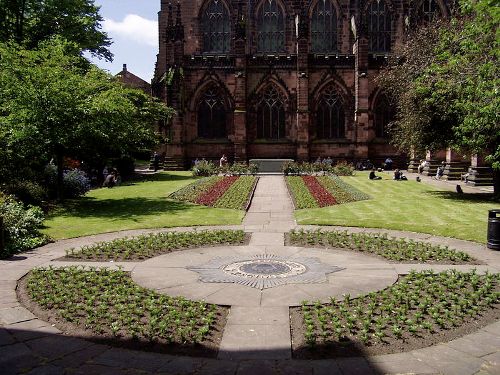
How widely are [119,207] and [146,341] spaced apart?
14159 mm

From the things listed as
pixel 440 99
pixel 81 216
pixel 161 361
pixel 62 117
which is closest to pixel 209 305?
pixel 161 361

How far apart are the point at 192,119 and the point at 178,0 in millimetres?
11508

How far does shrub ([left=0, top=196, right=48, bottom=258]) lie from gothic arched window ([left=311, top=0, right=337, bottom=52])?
1401 inches

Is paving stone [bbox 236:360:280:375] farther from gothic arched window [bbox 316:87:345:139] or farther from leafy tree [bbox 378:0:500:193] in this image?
gothic arched window [bbox 316:87:345:139]

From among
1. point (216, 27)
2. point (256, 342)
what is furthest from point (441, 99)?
point (216, 27)

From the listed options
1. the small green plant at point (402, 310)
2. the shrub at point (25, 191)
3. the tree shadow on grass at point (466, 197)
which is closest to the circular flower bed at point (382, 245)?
the small green plant at point (402, 310)

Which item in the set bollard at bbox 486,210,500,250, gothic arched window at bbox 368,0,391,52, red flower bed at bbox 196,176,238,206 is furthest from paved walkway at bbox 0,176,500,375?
gothic arched window at bbox 368,0,391,52

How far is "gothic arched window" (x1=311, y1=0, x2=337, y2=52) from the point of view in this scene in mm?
44344

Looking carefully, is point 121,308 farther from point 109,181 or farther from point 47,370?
point 109,181

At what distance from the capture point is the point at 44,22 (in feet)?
103

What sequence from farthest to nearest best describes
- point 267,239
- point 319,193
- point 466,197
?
point 319,193, point 466,197, point 267,239

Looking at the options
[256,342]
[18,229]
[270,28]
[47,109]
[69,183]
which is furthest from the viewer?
[270,28]

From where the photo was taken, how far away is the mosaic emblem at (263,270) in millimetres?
8687

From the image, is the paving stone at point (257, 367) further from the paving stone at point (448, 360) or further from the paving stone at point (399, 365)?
the paving stone at point (448, 360)
